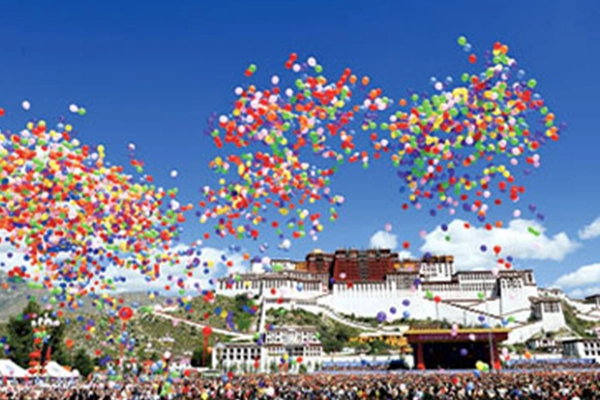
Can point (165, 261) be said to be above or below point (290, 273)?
below

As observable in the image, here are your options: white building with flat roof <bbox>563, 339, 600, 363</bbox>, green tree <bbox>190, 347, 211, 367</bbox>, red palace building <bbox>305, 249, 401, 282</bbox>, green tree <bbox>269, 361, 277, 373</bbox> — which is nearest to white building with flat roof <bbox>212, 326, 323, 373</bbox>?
green tree <bbox>269, 361, 277, 373</bbox>

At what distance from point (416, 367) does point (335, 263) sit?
5927 cm

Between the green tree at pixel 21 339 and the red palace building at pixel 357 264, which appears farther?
the red palace building at pixel 357 264

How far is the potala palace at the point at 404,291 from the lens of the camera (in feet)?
292

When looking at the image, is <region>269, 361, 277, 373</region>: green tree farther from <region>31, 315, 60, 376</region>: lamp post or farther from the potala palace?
the potala palace

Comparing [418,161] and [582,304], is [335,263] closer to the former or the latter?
[582,304]

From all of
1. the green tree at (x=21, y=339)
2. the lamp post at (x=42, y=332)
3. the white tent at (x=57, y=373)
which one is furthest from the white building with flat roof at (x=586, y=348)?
the green tree at (x=21, y=339)

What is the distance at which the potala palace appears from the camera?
292 ft

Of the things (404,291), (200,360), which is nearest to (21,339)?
(200,360)

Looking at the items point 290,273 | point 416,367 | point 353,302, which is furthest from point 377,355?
point 290,273

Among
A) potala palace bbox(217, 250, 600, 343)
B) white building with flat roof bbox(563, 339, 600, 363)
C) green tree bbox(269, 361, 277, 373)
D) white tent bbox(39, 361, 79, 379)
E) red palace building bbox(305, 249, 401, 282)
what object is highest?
red palace building bbox(305, 249, 401, 282)

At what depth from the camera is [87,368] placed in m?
47.7

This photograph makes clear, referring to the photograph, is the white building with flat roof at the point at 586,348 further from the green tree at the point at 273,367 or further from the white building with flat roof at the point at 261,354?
the green tree at the point at 273,367

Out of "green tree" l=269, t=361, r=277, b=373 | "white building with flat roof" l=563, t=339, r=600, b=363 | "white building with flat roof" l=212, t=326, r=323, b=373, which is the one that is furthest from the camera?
"white building with flat roof" l=563, t=339, r=600, b=363
